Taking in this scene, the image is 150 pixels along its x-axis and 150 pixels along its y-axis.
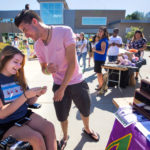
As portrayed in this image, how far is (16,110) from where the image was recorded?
1318 mm

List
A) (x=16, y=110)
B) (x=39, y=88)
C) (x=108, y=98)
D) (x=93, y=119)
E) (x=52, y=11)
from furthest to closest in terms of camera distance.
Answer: (x=52, y=11), (x=108, y=98), (x=93, y=119), (x=16, y=110), (x=39, y=88)

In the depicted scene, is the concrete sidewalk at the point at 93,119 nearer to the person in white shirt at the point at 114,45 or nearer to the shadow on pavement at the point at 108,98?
the shadow on pavement at the point at 108,98

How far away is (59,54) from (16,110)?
0.72m

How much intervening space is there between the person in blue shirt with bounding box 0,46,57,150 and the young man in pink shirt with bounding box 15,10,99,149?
22cm

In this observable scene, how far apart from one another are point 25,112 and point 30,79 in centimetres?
346

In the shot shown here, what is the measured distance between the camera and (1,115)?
1.17m

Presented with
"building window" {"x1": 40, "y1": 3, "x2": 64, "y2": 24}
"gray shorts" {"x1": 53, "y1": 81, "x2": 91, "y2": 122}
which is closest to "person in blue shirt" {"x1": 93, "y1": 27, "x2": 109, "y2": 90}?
"gray shorts" {"x1": 53, "y1": 81, "x2": 91, "y2": 122}

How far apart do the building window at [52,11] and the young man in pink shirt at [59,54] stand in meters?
39.5

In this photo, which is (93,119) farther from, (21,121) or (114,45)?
(114,45)

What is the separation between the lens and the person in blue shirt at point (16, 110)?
1.16m

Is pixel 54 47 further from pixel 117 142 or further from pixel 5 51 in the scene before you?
pixel 117 142

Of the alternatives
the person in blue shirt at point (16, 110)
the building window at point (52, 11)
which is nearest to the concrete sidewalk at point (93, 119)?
the person in blue shirt at point (16, 110)

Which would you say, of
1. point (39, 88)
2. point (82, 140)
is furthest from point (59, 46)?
point (82, 140)

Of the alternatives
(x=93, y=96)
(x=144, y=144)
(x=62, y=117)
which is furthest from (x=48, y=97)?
(x=144, y=144)
